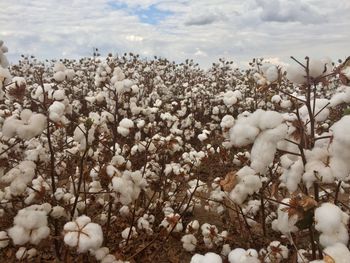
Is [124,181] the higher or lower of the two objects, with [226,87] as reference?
higher

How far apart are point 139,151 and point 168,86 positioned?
8.23 metres

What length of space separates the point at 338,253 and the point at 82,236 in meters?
1.21

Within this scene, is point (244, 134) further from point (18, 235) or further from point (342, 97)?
point (18, 235)

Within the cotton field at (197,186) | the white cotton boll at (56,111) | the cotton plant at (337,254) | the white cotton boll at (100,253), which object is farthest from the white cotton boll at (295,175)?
the white cotton boll at (56,111)

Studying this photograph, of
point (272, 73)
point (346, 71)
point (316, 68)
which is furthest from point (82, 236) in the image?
point (346, 71)

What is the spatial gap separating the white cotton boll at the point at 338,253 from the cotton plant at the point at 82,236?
1119 millimetres

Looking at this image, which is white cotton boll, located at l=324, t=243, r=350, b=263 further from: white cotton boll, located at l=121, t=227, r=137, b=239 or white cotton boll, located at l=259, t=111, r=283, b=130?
white cotton boll, located at l=121, t=227, r=137, b=239

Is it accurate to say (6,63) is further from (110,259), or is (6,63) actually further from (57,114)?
(110,259)

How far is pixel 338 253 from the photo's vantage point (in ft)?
5.81

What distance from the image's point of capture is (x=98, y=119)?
159 inches

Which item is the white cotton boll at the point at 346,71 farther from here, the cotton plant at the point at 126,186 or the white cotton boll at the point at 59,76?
the white cotton boll at the point at 59,76

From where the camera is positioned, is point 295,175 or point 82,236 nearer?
point 295,175

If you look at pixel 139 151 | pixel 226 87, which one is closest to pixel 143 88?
pixel 226 87

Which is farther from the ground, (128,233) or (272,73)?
(272,73)
